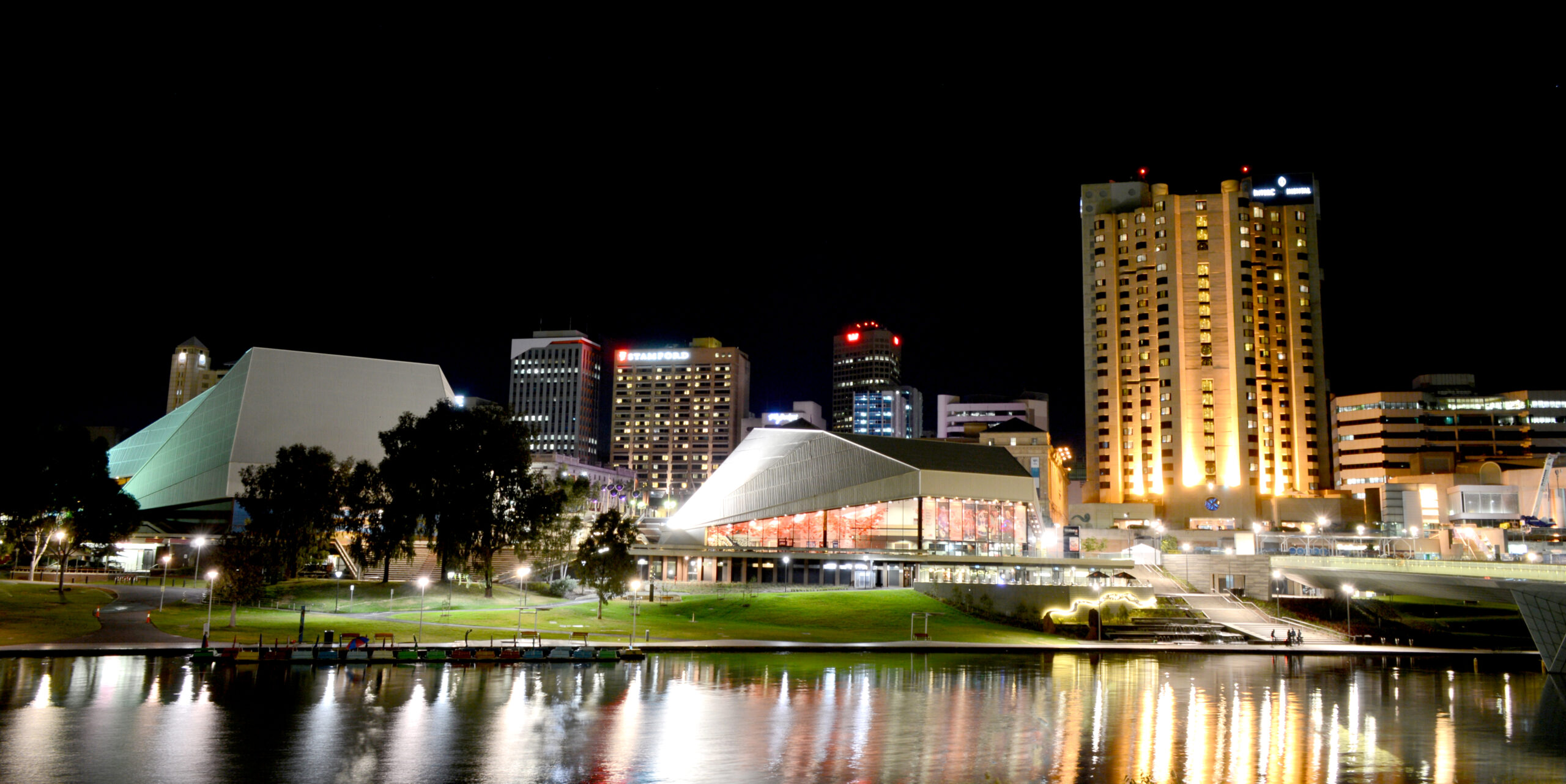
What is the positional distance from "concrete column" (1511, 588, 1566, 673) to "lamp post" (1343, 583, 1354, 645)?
1384cm

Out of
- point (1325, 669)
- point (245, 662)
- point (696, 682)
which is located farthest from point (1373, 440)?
point (245, 662)

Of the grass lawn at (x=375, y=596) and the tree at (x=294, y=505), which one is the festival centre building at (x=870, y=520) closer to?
the grass lawn at (x=375, y=596)

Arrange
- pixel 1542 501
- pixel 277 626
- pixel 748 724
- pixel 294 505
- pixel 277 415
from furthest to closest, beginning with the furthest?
pixel 1542 501 < pixel 277 415 < pixel 294 505 < pixel 277 626 < pixel 748 724

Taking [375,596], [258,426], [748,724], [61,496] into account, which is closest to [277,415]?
[258,426]

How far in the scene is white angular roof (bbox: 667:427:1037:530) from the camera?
9588cm

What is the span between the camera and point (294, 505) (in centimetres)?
6750

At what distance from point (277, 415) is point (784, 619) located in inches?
2666

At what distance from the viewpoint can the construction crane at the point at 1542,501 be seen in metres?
105

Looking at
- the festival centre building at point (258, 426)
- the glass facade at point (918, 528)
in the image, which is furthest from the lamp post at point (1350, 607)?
the festival centre building at point (258, 426)

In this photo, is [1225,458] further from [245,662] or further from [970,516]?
[245,662]

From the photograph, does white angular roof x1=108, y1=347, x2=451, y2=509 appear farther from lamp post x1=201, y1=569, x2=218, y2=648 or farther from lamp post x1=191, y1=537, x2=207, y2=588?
lamp post x1=201, y1=569, x2=218, y2=648

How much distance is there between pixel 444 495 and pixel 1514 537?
332 ft

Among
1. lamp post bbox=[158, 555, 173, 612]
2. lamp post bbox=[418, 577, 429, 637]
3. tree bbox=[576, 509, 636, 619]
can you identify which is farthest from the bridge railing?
lamp post bbox=[158, 555, 173, 612]

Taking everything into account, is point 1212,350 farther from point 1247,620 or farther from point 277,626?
point 277,626
